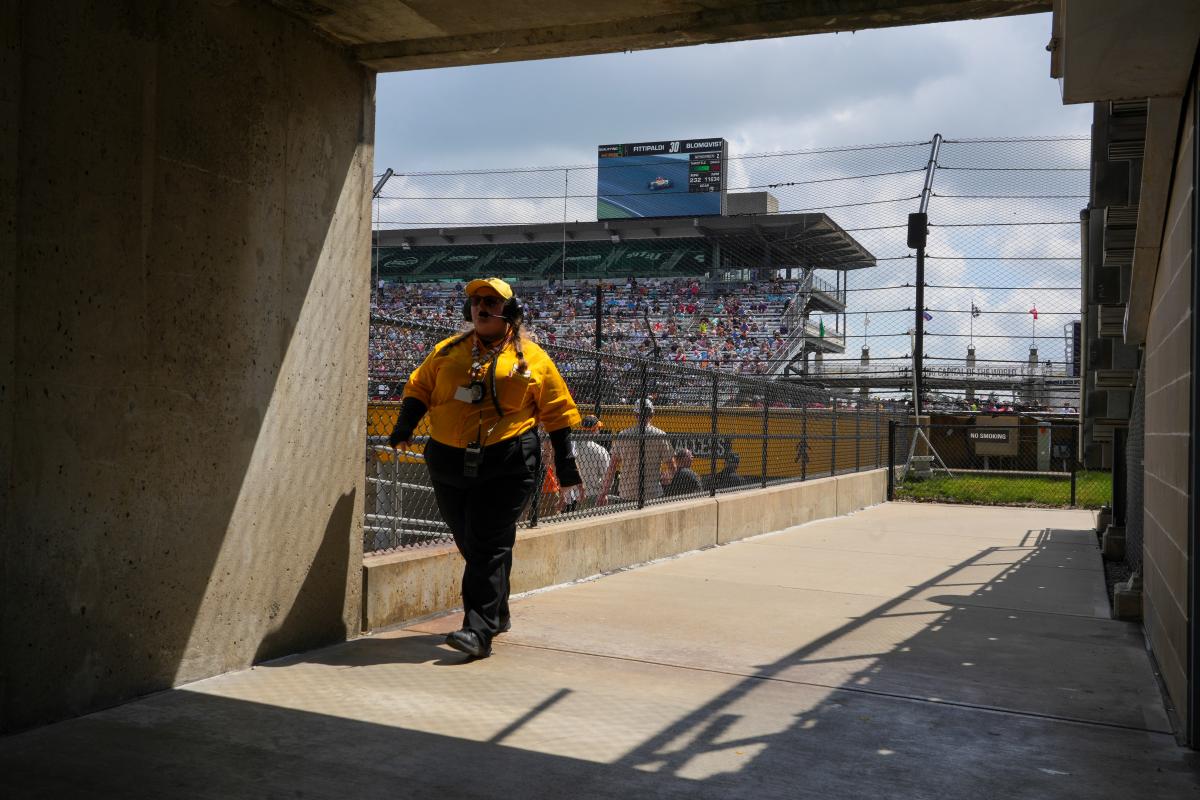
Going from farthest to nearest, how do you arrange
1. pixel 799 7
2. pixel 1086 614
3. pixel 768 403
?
pixel 768 403, pixel 1086 614, pixel 799 7

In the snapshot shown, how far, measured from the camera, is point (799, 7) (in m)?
4.83

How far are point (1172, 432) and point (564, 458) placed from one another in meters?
2.77

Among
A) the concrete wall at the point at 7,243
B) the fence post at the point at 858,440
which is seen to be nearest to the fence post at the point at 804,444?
the fence post at the point at 858,440

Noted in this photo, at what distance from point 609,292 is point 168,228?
3924cm

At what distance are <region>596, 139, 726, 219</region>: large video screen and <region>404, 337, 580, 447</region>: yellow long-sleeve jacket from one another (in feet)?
139

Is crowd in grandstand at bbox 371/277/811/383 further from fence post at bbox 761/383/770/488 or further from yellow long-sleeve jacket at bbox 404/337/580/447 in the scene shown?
yellow long-sleeve jacket at bbox 404/337/580/447

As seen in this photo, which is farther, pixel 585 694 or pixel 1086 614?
pixel 1086 614

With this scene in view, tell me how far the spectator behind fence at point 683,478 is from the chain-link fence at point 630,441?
0.04ft

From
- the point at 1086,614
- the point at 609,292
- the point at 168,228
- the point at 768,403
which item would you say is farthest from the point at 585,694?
the point at 609,292

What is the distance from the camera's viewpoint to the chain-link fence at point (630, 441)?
7.17 meters

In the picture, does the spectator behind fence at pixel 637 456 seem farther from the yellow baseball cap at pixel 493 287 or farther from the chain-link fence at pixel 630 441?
the yellow baseball cap at pixel 493 287

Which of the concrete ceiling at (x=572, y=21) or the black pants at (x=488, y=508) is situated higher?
A: the concrete ceiling at (x=572, y=21)

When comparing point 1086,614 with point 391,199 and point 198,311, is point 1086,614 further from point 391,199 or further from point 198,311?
point 391,199

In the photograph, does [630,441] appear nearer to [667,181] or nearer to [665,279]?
[665,279]
